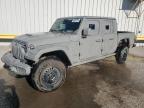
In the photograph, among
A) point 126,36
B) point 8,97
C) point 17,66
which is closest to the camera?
point 8,97

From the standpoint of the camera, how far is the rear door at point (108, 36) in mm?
6492

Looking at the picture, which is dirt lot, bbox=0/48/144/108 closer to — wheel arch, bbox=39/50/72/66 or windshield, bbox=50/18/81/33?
wheel arch, bbox=39/50/72/66

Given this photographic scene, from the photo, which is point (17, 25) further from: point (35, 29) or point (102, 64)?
point (102, 64)

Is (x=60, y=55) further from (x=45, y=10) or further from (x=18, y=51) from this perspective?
(x=45, y=10)

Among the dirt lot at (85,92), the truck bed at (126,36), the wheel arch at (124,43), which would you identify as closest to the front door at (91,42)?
the dirt lot at (85,92)

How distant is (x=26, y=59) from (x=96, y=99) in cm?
223

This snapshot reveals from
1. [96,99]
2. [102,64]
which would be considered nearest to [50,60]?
[96,99]

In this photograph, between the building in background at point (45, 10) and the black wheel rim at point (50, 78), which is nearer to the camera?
the black wheel rim at point (50, 78)

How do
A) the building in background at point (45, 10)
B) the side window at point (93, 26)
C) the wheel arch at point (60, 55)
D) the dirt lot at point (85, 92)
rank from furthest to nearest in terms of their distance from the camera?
the building in background at point (45, 10) < the side window at point (93, 26) < the wheel arch at point (60, 55) < the dirt lot at point (85, 92)

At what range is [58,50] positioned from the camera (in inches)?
197

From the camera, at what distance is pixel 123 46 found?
25.6ft

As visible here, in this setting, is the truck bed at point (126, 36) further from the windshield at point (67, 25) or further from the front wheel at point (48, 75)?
the front wheel at point (48, 75)

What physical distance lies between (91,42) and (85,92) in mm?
1825

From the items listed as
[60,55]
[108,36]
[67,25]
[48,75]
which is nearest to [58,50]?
[60,55]
